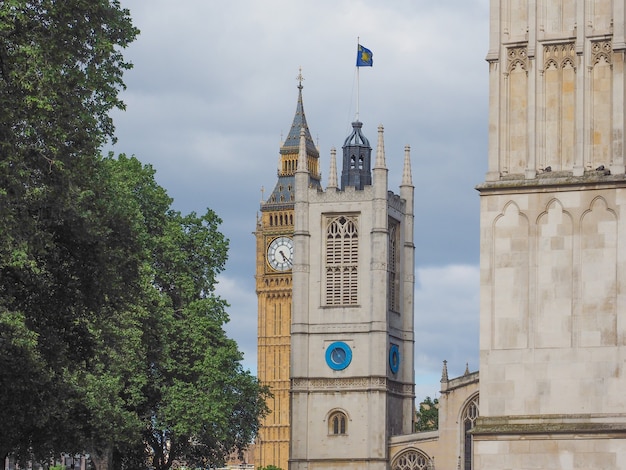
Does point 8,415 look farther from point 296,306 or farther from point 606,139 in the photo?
point 296,306

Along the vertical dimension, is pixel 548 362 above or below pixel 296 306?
below

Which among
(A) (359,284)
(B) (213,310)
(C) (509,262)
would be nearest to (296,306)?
(A) (359,284)

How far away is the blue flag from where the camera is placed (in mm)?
93338

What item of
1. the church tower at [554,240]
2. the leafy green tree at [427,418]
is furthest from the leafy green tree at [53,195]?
the leafy green tree at [427,418]

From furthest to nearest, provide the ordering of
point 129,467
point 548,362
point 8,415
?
point 129,467 → point 8,415 → point 548,362

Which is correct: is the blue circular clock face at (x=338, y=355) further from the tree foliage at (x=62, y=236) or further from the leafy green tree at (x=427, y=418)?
the tree foliage at (x=62, y=236)

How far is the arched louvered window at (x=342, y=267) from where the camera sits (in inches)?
3612

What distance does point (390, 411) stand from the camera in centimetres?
9106

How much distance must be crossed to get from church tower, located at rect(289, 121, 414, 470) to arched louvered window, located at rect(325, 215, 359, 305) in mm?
58

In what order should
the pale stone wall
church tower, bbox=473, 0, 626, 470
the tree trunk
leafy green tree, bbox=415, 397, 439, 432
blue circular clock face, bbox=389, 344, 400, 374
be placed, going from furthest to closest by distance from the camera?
leafy green tree, bbox=415, 397, 439, 432, blue circular clock face, bbox=389, 344, 400, 374, the tree trunk, the pale stone wall, church tower, bbox=473, 0, 626, 470

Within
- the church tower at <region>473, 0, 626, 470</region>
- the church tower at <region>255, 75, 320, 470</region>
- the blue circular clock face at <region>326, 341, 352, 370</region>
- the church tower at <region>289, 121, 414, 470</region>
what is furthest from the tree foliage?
the church tower at <region>255, 75, 320, 470</region>

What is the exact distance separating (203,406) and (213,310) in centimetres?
352

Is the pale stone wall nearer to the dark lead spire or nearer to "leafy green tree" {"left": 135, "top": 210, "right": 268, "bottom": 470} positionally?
"leafy green tree" {"left": 135, "top": 210, "right": 268, "bottom": 470}

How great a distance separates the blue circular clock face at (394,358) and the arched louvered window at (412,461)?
6364mm
